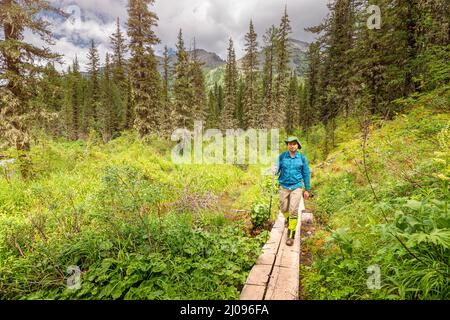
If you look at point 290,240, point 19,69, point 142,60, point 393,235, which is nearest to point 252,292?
point 290,240

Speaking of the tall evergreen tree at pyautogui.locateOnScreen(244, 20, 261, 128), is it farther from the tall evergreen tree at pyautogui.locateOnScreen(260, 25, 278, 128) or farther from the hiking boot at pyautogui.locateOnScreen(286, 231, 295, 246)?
the hiking boot at pyautogui.locateOnScreen(286, 231, 295, 246)

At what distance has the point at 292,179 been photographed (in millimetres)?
5309

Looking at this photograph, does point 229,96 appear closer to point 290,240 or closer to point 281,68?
point 281,68

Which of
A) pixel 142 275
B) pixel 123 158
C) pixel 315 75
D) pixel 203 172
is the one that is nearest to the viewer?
pixel 142 275

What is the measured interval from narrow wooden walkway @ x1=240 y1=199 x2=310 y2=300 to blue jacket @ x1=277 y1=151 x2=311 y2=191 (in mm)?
1239

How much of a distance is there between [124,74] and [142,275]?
39.7 metres

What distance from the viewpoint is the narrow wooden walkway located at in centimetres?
339

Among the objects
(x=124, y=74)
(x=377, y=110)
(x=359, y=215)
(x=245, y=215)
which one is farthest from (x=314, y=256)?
(x=124, y=74)

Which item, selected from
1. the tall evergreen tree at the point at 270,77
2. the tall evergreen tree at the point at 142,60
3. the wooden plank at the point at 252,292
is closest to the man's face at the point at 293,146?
the wooden plank at the point at 252,292

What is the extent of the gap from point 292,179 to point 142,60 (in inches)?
687

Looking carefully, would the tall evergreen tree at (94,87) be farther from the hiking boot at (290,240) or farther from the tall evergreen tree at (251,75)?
the hiking boot at (290,240)

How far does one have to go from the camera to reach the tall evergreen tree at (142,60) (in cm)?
1814

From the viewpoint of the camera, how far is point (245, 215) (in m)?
7.61

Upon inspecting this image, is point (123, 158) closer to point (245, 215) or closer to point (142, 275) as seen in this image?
point (245, 215)
